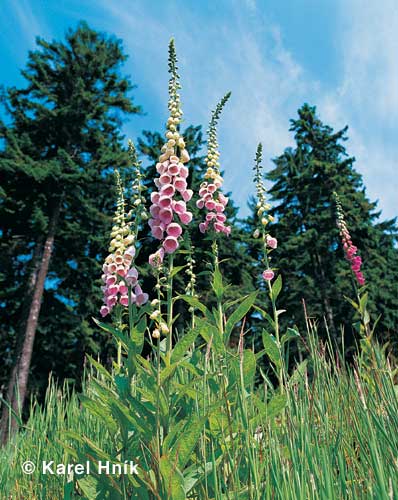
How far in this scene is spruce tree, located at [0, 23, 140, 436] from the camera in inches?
493

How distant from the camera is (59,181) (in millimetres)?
12469

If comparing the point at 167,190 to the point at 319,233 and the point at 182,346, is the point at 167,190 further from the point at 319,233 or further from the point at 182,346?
the point at 319,233

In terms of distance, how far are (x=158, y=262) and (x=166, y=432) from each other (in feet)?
2.82

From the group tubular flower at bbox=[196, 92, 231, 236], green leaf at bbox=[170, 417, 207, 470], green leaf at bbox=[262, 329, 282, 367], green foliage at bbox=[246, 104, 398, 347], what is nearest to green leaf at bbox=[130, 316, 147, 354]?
green leaf at bbox=[170, 417, 207, 470]

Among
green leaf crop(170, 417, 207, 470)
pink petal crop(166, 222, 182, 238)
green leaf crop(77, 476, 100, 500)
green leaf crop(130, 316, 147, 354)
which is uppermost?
pink petal crop(166, 222, 182, 238)

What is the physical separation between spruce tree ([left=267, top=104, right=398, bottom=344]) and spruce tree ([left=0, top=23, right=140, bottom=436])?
28.3 feet

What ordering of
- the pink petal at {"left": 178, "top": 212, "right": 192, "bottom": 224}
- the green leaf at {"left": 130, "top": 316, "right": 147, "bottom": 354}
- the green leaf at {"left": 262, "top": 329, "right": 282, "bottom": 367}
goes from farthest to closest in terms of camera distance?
1. the green leaf at {"left": 262, "top": 329, "right": 282, "bottom": 367}
2. the pink petal at {"left": 178, "top": 212, "right": 192, "bottom": 224}
3. the green leaf at {"left": 130, "top": 316, "right": 147, "bottom": 354}

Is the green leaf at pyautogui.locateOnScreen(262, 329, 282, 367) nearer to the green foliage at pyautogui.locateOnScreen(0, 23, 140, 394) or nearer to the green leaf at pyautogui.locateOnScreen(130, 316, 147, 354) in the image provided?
the green leaf at pyautogui.locateOnScreen(130, 316, 147, 354)

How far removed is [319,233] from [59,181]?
11.7m

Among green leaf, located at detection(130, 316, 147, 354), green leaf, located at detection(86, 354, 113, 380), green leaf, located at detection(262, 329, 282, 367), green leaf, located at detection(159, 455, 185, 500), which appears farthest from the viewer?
green leaf, located at detection(262, 329, 282, 367)

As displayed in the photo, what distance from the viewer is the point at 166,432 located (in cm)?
171

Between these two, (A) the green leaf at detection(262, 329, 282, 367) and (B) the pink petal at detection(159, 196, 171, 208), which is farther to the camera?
(A) the green leaf at detection(262, 329, 282, 367)

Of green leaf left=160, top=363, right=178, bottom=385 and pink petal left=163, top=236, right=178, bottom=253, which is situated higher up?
pink petal left=163, top=236, right=178, bottom=253

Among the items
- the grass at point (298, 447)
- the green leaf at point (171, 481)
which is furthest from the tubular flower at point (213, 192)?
the green leaf at point (171, 481)
